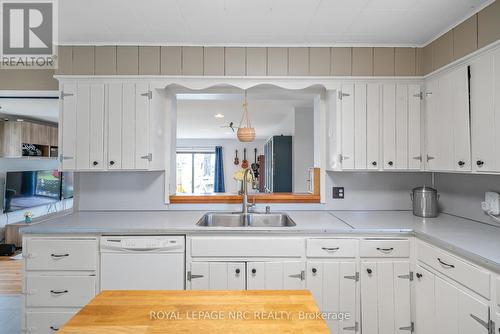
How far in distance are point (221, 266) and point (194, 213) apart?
0.68 metres

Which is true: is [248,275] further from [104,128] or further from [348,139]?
[104,128]

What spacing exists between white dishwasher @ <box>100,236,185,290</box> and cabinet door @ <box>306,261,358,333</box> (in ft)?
2.96

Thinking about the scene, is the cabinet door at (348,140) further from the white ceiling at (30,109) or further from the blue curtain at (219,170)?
the blue curtain at (219,170)

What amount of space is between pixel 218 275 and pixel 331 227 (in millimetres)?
842

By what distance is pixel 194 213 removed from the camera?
2.53 metres

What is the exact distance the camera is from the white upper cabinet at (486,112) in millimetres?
1694

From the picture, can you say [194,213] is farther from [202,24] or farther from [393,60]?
[393,60]

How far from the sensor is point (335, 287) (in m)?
1.97

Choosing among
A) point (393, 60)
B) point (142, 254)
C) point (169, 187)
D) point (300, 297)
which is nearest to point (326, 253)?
point (300, 297)

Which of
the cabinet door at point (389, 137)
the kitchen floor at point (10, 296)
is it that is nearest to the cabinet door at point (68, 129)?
the kitchen floor at point (10, 296)

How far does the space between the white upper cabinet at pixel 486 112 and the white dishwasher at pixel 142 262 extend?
198 cm

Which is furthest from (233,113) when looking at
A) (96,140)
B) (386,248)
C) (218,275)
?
(386,248)

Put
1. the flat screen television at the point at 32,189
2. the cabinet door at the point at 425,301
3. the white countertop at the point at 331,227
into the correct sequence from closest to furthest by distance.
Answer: the white countertop at the point at 331,227, the cabinet door at the point at 425,301, the flat screen television at the point at 32,189

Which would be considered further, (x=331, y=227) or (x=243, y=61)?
(x=243, y=61)
